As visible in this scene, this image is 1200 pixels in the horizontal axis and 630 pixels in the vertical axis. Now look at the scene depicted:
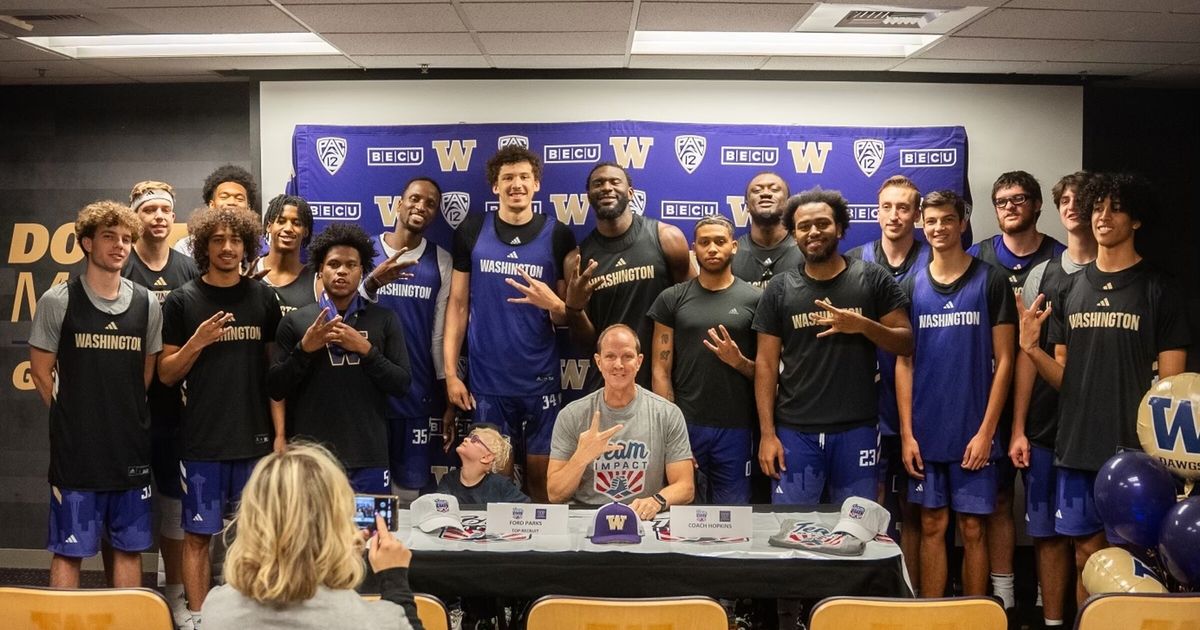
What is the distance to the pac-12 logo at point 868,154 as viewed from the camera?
552 centimetres

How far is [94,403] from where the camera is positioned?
423 cm

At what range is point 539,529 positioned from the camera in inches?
128

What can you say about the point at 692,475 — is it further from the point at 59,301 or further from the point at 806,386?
the point at 59,301

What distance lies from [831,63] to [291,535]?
4.27 metres

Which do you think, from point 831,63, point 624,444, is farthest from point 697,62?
point 624,444

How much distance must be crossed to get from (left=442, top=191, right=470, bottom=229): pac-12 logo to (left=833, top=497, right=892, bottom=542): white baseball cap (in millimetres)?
2937

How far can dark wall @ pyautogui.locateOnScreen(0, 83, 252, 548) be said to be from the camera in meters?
5.89

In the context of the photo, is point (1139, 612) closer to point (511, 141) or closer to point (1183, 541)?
point (1183, 541)

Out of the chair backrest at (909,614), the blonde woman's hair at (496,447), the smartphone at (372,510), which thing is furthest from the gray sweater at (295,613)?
the blonde woman's hair at (496,447)

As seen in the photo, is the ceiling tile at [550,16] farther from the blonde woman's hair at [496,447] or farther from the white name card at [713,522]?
the white name card at [713,522]

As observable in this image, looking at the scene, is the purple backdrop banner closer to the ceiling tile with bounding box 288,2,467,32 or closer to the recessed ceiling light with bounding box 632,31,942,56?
the recessed ceiling light with bounding box 632,31,942,56

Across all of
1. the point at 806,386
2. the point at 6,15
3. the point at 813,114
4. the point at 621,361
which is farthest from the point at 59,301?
the point at 813,114

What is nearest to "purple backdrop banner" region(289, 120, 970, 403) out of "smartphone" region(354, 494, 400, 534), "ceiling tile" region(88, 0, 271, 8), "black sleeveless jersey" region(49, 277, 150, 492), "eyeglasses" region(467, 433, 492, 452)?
"ceiling tile" region(88, 0, 271, 8)

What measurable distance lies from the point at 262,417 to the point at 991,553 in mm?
3385
